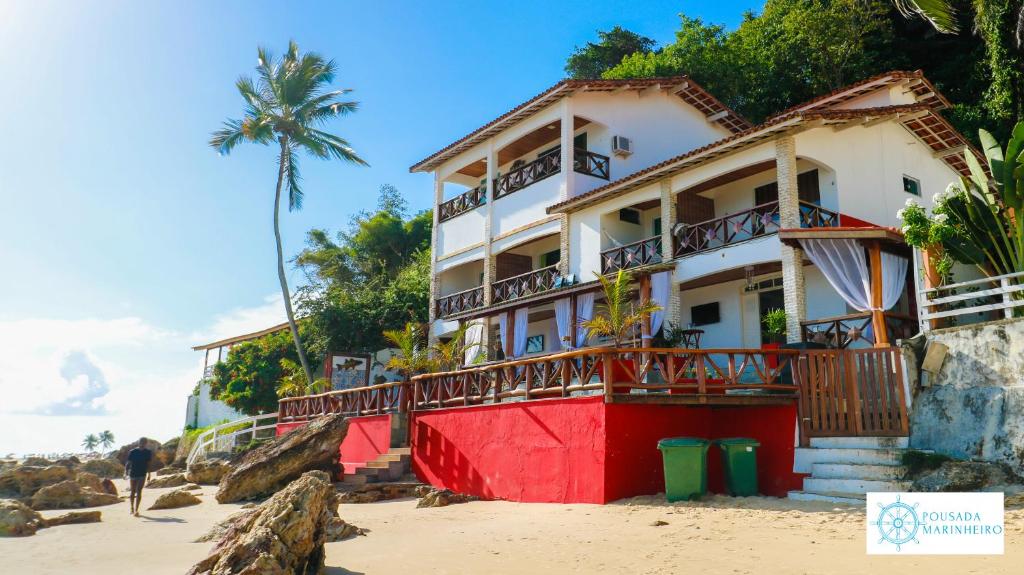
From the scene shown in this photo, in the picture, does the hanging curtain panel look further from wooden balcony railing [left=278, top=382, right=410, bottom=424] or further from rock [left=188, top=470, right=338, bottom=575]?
rock [left=188, top=470, right=338, bottom=575]

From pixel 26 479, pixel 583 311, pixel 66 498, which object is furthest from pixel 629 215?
pixel 26 479

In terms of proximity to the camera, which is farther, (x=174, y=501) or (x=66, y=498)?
(x=66, y=498)

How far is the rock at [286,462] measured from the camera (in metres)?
15.6

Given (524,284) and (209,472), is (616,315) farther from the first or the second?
(209,472)

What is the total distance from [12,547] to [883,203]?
60.5ft

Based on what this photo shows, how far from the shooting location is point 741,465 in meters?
11.3

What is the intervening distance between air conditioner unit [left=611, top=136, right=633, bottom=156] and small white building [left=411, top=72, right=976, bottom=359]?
0.13 feet

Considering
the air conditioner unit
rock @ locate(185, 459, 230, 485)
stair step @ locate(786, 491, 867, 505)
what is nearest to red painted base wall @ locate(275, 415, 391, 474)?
rock @ locate(185, 459, 230, 485)

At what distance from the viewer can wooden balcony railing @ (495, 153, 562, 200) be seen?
76.3 ft

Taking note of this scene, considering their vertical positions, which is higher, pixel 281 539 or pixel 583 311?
pixel 583 311

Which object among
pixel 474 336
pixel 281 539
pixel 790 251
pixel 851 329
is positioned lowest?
pixel 281 539

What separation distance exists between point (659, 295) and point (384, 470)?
299 inches

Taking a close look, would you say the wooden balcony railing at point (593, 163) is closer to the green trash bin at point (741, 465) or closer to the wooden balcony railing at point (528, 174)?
the wooden balcony railing at point (528, 174)

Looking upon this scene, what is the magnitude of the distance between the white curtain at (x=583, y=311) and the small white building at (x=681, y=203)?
1.4 inches
